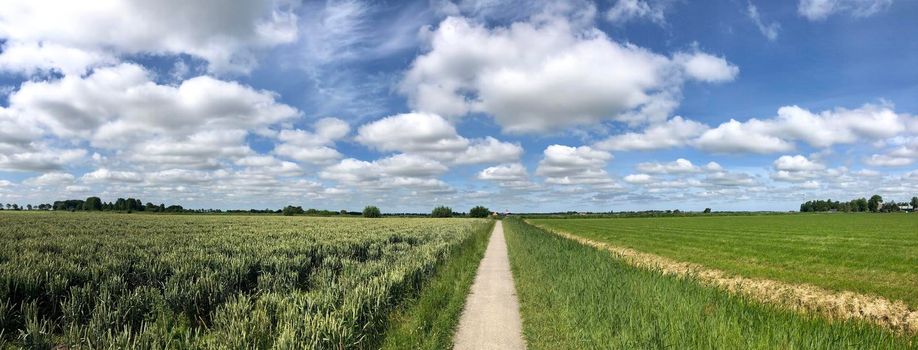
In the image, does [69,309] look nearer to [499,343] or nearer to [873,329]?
[499,343]

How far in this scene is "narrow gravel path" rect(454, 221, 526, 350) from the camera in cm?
940

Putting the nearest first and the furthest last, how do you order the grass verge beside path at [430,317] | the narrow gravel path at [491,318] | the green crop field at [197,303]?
the green crop field at [197,303], the grass verge beside path at [430,317], the narrow gravel path at [491,318]

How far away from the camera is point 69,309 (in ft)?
30.3

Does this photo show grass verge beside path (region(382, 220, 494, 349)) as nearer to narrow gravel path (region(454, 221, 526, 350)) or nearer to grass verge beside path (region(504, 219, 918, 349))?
narrow gravel path (region(454, 221, 526, 350))

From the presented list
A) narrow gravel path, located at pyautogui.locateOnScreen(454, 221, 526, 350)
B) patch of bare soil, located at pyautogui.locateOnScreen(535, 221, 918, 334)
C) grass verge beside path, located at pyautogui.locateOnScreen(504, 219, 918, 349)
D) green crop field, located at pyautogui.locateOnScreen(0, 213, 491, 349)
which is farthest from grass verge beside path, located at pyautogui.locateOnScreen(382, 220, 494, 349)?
patch of bare soil, located at pyautogui.locateOnScreen(535, 221, 918, 334)

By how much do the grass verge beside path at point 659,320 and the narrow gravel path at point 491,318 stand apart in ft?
1.09

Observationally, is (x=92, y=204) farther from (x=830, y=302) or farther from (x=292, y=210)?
(x=830, y=302)

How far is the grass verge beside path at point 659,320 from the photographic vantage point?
228 inches

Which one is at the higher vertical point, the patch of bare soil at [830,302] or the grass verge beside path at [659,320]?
the grass verge beside path at [659,320]

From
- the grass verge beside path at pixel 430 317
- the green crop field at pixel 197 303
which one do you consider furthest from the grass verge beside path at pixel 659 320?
the green crop field at pixel 197 303

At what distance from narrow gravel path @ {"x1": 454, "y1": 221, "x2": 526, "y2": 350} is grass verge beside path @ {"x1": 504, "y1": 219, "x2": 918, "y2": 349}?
332mm

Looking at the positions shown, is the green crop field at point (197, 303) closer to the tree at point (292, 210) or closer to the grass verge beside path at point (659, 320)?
the grass verge beside path at point (659, 320)

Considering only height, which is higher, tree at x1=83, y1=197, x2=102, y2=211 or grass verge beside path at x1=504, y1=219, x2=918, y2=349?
tree at x1=83, y1=197, x2=102, y2=211

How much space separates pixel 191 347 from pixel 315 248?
55.7ft
